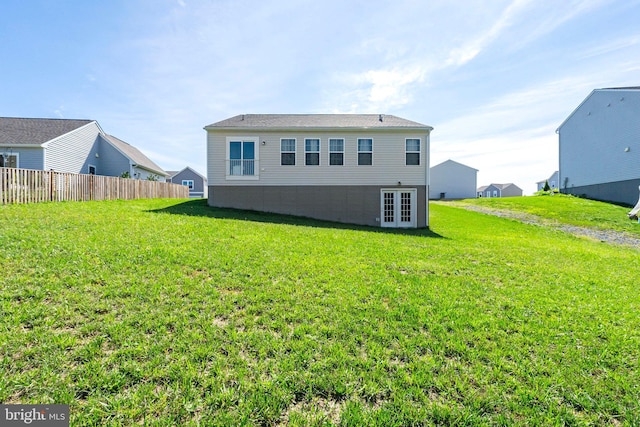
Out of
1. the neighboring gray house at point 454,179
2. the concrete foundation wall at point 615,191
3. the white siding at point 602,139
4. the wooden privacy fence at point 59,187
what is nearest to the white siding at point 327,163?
the wooden privacy fence at point 59,187

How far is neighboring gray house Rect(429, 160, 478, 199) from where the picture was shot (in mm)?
41750

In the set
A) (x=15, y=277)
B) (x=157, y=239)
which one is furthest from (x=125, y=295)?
(x=157, y=239)

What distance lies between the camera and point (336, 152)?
1462 cm

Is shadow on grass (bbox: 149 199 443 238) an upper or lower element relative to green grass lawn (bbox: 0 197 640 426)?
upper

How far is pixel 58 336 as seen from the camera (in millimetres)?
2979

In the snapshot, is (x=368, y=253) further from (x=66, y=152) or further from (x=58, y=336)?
(x=66, y=152)

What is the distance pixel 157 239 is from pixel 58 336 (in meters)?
3.69

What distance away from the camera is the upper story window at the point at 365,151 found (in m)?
14.6

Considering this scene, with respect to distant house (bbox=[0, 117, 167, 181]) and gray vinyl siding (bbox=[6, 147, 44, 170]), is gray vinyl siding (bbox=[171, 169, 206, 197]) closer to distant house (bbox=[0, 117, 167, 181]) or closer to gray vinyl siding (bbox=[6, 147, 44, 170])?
distant house (bbox=[0, 117, 167, 181])

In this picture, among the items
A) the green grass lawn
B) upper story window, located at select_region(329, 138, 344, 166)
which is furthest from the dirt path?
upper story window, located at select_region(329, 138, 344, 166)

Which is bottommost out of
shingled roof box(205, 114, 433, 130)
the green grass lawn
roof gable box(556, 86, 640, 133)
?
the green grass lawn

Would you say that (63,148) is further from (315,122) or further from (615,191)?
(615,191)

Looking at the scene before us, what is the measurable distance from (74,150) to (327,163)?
18.9 metres

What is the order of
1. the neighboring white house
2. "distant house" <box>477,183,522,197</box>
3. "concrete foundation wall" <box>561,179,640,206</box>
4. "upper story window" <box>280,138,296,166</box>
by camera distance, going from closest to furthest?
1. "upper story window" <box>280,138,296,166</box>
2. "concrete foundation wall" <box>561,179,640,206</box>
3. the neighboring white house
4. "distant house" <box>477,183,522,197</box>
